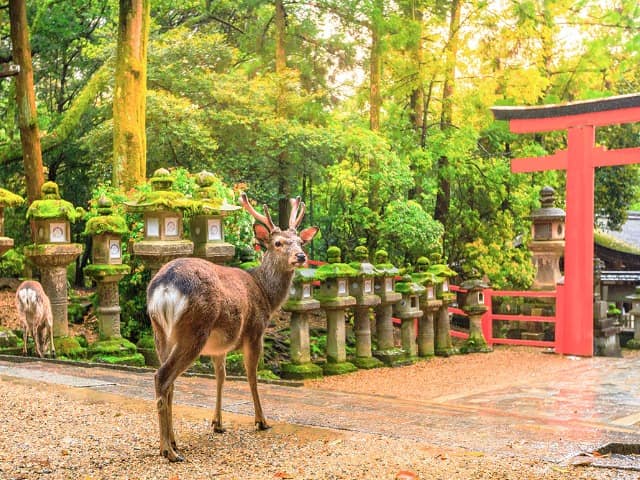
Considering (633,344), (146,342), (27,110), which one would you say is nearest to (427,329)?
(146,342)

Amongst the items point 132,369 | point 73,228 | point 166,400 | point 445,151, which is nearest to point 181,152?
point 73,228

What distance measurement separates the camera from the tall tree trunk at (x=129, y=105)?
532 inches

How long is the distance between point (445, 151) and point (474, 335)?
14.2ft

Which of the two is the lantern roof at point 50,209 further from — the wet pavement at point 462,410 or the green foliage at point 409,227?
the green foliage at point 409,227

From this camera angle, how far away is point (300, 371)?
1065 cm

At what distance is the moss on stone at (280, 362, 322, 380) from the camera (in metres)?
10.6

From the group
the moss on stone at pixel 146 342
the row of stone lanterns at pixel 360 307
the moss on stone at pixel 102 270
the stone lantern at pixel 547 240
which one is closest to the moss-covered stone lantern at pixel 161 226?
the moss on stone at pixel 102 270

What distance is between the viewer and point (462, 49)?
17.6 m

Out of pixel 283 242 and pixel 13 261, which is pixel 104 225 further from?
pixel 13 261

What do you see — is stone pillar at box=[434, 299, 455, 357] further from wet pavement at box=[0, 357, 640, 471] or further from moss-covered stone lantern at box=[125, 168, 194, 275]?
moss-covered stone lantern at box=[125, 168, 194, 275]

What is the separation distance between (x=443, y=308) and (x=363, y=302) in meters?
2.70

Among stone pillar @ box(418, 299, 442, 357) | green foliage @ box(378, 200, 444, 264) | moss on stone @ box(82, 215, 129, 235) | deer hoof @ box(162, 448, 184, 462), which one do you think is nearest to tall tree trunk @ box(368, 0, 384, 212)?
green foliage @ box(378, 200, 444, 264)

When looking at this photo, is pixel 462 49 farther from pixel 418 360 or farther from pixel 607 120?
pixel 418 360

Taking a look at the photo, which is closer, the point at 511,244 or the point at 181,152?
the point at 181,152
